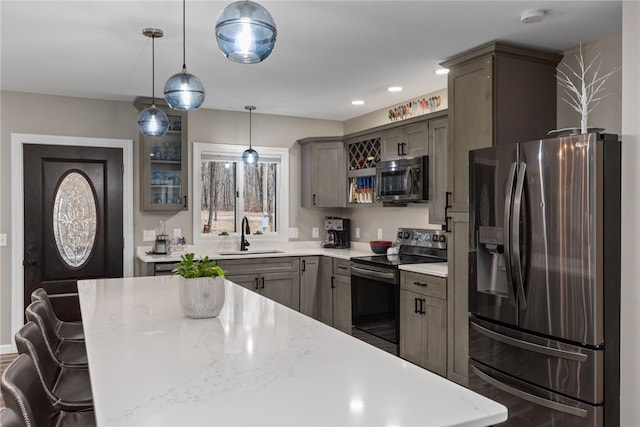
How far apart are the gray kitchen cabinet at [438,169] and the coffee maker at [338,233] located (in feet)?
5.89

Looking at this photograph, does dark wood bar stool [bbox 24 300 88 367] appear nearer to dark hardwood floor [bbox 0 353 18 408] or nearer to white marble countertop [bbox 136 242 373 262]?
white marble countertop [bbox 136 242 373 262]

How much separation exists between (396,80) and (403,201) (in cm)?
109

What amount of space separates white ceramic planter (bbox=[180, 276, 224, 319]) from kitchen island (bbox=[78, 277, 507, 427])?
0.04m

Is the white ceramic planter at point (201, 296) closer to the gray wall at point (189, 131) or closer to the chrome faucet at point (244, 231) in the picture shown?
the gray wall at point (189, 131)

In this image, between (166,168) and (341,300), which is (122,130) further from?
(341,300)

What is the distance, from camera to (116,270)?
5121 mm

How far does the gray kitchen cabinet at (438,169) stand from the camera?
4.12 m

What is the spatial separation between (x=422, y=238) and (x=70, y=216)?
3.51 metres

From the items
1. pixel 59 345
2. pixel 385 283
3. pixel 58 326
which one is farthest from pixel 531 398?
pixel 58 326

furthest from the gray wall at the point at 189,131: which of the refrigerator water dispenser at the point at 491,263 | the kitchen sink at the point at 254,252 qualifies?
the refrigerator water dispenser at the point at 491,263

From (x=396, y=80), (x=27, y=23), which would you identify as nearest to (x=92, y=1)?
(x=27, y=23)

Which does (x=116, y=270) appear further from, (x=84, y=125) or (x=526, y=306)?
(x=526, y=306)

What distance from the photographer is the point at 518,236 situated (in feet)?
9.34

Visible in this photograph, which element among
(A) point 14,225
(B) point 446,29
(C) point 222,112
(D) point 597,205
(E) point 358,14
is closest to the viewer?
(D) point 597,205
